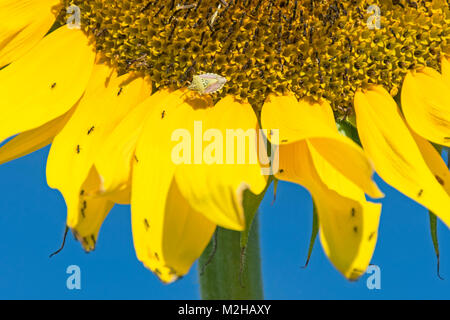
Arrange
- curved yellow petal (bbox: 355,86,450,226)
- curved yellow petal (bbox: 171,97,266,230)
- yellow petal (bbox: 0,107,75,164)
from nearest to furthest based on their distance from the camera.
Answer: curved yellow petal (bbox: 171,97,266,230)
curved yellow petal (bbox: 355,86,450,226)
yellow petal (bbox: 0,107,75,164)

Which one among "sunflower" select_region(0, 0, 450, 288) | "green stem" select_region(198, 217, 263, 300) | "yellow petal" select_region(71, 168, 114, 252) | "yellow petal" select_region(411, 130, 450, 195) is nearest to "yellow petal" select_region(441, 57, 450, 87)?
"sunflower" select_region(0, 0, 450, 288)

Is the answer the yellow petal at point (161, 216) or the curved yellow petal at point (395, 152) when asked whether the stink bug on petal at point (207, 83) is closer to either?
the yellow petal at point (161, 216)

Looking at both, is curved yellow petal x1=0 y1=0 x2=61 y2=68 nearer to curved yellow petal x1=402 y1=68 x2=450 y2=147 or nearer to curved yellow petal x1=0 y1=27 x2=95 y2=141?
curved yellow petal x1=0 y1=27 x2=95 y2=141

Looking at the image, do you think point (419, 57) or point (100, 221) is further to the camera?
point (419, 57)

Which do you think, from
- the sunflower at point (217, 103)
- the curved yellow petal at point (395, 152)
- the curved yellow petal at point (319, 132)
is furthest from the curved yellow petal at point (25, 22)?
the curved yellow petal at point (395, 152)

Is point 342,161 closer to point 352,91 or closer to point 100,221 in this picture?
point 352,91

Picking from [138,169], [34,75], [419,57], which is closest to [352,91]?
[419,57]

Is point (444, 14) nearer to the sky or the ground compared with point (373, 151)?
nearer to the sky
